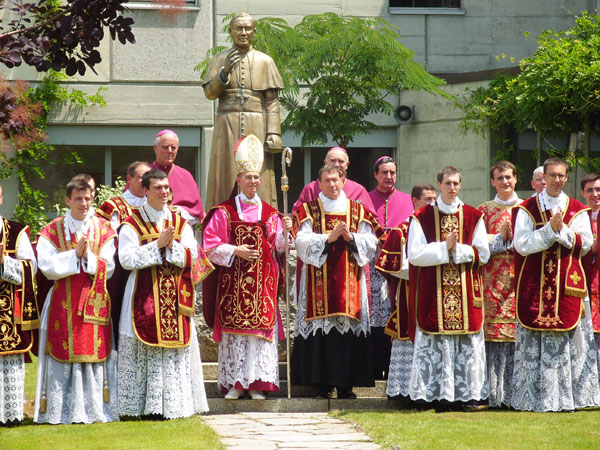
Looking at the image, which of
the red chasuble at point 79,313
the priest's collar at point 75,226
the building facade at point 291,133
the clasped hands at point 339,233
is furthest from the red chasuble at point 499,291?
the building facade at point 291,133

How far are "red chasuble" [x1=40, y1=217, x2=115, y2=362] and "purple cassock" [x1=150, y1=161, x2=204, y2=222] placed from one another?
144 centimetres

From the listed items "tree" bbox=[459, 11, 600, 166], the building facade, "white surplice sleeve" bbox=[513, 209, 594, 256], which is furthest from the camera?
the building facade

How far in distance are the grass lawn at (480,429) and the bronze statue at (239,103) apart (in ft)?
9.32

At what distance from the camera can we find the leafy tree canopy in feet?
40.5

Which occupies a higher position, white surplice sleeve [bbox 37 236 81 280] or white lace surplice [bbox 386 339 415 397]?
white surplice sleeve [bbox 37 236 81 280]

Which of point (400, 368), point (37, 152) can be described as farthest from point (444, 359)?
point (37, 152)

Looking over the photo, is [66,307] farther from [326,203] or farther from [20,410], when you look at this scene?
[326,203]

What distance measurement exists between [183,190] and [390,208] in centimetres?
193

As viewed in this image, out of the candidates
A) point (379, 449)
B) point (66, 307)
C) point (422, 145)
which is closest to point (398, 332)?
point (379, 449)

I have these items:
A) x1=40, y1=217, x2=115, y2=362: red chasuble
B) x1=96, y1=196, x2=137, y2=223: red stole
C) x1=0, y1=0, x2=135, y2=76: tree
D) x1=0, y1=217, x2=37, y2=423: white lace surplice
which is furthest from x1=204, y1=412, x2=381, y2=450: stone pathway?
x1=0, y1=0, x2=135, y2=76: tree

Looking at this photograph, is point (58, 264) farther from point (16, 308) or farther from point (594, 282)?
point (594, 282)

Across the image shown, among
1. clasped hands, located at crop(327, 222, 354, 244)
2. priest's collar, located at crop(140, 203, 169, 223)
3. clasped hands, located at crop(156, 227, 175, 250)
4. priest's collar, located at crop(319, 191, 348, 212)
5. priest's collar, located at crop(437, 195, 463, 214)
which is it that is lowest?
clasped hands, located at crop(156, 227, 175, 250)

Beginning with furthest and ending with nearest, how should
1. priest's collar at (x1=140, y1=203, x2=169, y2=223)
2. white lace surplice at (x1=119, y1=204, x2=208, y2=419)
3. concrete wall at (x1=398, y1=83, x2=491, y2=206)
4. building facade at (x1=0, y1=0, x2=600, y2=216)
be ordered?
building facade at (x1=0, y1=0, x2=600, y2=216) < concrete wall at (x1=398, y1=83, x2=491, y2=206) < priest's collar at (x1=140, y1=203, x2=169, y2=223) < white lace surplice at (x1=119, y1=204, x2=208, y2=419)

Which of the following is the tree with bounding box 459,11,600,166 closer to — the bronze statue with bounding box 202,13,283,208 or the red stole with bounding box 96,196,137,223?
the bronze statue with bounding box 202,13,283,208
